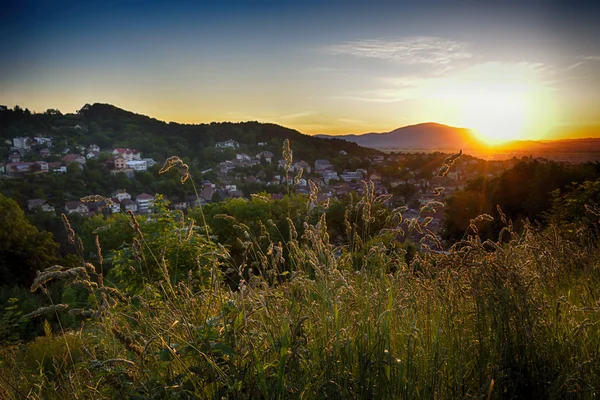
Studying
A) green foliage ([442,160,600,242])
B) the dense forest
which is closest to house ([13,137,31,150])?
green foliage ([442,160,600,242])

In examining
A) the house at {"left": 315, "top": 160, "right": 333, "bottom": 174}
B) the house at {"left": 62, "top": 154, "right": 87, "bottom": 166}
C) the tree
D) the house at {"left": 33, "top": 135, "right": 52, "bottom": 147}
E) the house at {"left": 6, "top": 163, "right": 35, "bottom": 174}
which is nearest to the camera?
the tree

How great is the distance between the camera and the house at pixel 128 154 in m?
37.4

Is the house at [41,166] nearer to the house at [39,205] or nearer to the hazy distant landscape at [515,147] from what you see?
the house at [39,205]

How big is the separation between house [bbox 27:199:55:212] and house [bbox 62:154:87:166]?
565cm

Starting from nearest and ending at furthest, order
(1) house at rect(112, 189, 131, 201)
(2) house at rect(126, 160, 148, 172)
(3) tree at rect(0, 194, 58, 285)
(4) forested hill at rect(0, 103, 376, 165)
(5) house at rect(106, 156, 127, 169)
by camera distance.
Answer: (3) tree at rect(0, 194, 58, 285), (1) house at rect(112, 189, 131, 201), (2) house at rect(126, 160, 148, 172), (4) forested hill at rect(0, 103, 376, 165), (5) house at rect(106, 156, 127, 169)

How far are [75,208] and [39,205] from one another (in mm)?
3430

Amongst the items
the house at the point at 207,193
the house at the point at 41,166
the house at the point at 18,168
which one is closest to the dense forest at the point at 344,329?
the house at the point at 207,193

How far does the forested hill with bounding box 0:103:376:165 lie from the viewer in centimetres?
3775

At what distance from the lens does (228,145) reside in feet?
136

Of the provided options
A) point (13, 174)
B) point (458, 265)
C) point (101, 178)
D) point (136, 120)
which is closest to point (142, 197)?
point (101, 178)

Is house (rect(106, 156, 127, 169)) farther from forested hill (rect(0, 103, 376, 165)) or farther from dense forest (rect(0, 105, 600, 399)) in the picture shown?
dense forest (rect(0, 105, 600, 399))

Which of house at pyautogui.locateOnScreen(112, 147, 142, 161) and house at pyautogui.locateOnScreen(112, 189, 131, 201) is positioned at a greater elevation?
house at pyautogui.locateOnScreen(112, 147, 142, 161)

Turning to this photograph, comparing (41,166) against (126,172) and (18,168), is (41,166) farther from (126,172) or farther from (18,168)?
(126,172)

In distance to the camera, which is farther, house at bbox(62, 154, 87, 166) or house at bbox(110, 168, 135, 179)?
house at bbox(62, 154, 87, 166)
